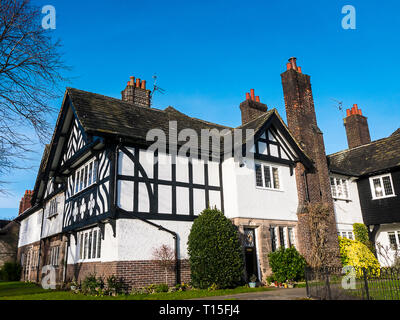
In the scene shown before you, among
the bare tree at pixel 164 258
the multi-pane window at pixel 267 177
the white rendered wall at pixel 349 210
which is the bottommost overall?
the bare tree at pixel 164 258

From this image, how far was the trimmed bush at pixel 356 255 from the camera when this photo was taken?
58.2 ft

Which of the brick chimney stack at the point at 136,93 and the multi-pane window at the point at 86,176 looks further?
the brick chimney stack at the point at 136,93

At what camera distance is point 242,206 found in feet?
→ 51.3

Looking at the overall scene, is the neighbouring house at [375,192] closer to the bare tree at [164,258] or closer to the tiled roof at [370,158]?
the tiled roof at [370,158]

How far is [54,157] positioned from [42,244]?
7.59 metres

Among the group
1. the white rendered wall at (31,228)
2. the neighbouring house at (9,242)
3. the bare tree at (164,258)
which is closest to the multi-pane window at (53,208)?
the white rendered wall at (31,228)

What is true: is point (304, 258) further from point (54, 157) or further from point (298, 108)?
point (54, 157)

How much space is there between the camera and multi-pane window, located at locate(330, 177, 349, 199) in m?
21.1

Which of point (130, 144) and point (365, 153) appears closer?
point (130, 144)

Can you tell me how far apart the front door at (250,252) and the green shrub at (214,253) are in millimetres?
1394

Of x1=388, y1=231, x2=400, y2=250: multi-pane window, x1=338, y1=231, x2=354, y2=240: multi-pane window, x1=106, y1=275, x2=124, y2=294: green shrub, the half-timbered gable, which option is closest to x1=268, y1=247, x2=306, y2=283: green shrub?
the half-timbered gable
